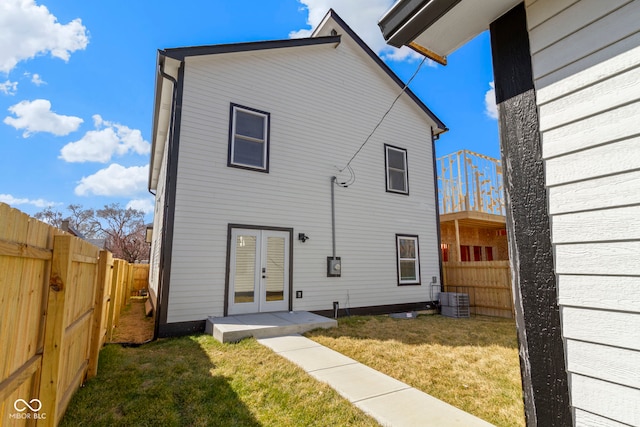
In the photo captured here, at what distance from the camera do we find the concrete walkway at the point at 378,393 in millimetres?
2693

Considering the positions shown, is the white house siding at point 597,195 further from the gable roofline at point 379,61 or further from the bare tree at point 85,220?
the bare tree at point 85,220

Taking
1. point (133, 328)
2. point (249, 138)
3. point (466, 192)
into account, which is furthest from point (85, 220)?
point (466, 192)

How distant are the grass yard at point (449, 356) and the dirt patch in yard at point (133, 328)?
3.44m

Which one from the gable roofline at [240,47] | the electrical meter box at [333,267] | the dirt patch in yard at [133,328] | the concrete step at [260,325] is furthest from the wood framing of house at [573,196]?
the dirt patch in yard at [133,328]

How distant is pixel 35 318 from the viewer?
1981 mm

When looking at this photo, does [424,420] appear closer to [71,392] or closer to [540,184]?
[540,184]

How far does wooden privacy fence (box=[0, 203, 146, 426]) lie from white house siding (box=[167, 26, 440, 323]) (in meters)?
3.50

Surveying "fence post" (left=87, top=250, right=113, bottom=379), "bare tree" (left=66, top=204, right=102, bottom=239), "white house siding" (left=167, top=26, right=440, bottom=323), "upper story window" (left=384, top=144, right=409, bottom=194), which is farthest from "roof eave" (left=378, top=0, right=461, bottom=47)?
"bare tree" (left=66, top=204, right=102, bottom=239)

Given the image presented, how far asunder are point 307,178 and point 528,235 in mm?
6461

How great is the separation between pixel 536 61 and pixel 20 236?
3.00 meters

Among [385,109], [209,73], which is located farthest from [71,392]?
[385,109]

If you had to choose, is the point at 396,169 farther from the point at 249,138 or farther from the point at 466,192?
the point at 249,138

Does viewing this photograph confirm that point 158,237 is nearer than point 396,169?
Yes

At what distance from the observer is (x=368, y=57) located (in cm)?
971
